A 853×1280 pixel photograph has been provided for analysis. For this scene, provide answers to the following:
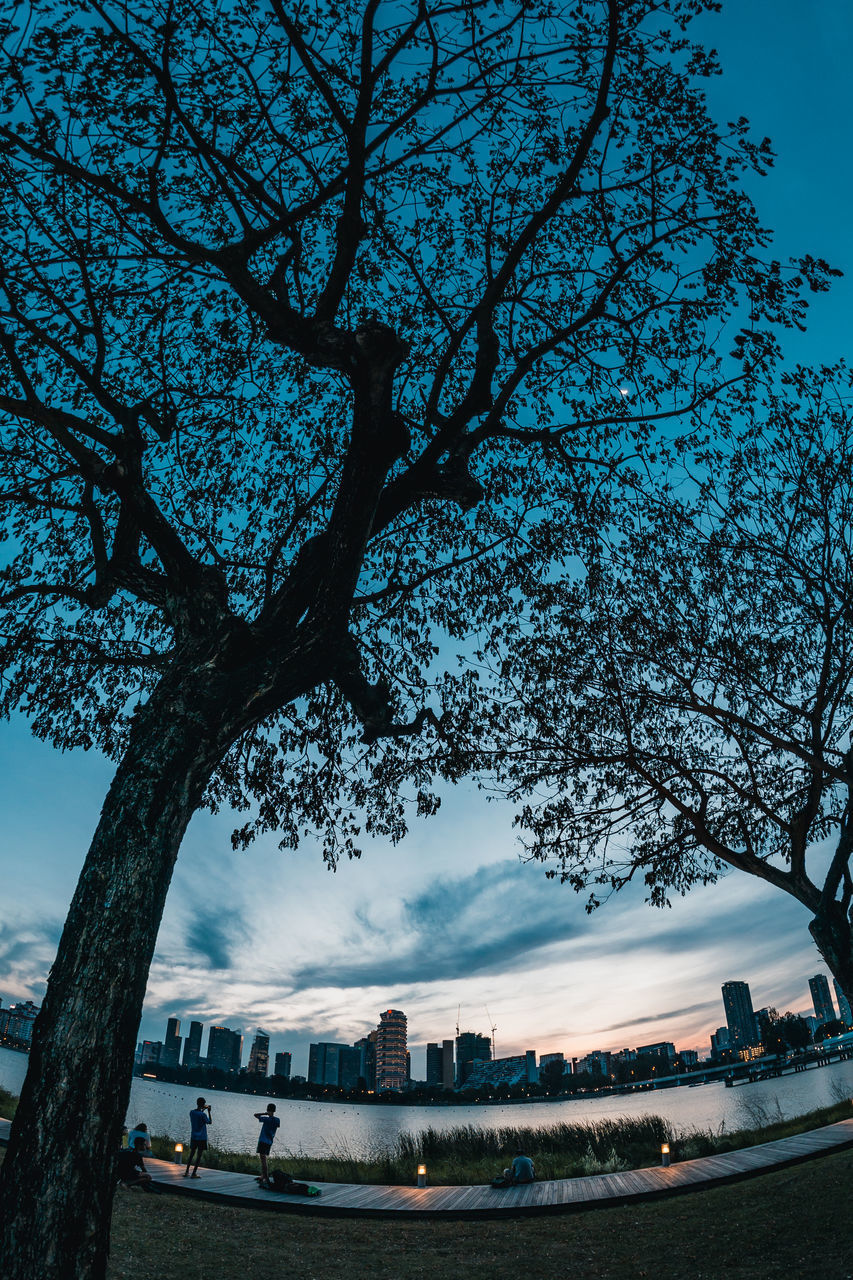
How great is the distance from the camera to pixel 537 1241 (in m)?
11.6

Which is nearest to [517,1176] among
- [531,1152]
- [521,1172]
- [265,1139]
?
[521,1172]

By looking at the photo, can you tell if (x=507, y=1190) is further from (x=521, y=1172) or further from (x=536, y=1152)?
(x=536, y=1152)

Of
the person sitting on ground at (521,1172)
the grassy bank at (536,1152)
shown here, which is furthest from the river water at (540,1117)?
the person sitting on ground at (521,1172)

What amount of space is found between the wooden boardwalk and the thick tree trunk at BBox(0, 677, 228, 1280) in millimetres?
12761

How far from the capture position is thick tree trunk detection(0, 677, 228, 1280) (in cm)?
428

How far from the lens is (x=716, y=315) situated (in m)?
9.11

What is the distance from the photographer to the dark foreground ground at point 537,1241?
9.25m

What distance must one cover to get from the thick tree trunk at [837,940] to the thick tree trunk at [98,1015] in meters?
9.86

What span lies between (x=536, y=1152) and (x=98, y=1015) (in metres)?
23.9

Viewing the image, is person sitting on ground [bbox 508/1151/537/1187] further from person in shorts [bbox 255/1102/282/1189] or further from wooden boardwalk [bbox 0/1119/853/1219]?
person in shorts [bbox 255/1102/282/1189]

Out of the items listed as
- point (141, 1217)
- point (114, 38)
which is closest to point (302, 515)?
point (114, 38)

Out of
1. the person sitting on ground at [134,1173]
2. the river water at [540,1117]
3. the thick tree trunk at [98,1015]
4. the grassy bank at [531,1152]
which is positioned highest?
the thick tree trunk at [98,1015]

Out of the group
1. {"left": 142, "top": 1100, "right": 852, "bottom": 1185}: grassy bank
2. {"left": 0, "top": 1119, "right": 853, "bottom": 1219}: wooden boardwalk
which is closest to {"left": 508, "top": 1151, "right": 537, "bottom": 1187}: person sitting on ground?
{"left": 0, "top": 1119, "right": 853, "bottom": 1219}: wooden boardwalk

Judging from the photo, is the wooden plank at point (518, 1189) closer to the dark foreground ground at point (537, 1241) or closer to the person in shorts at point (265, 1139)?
the person in shorts at point (265, 1139)
